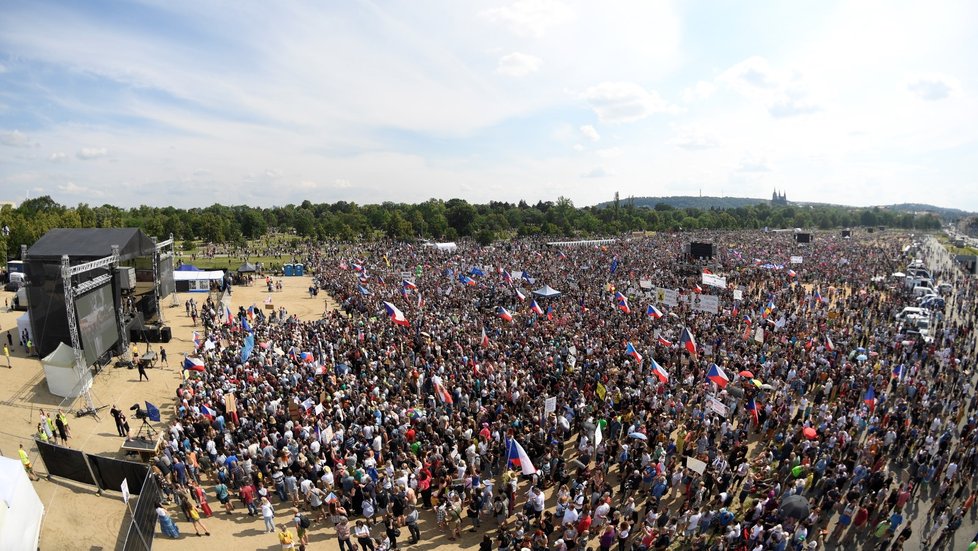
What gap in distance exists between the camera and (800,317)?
26844 millimetres

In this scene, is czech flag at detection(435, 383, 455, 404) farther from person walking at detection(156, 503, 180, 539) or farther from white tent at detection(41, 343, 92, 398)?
white tent at detection(41, 343, 92, 398)

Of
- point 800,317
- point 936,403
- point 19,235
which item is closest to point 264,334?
point 936,403

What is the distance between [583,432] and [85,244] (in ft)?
77.7

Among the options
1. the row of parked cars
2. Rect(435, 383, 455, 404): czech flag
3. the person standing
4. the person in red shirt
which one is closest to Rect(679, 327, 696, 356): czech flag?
Rect(435, 383, 455, 404): czech flag

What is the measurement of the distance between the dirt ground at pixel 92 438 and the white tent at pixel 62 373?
17.5 inches

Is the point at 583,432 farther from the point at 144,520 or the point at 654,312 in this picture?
the point at 654,312

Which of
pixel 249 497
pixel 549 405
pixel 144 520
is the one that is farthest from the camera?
pixel 549 405

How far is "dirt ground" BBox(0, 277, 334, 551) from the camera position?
1105 cm

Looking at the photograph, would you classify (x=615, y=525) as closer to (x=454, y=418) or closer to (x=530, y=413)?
(x=530, y=413)

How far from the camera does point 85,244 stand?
73.0ft

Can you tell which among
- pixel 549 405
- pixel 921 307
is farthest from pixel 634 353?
pixel 921 307

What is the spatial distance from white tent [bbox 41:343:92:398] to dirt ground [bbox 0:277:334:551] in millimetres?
446

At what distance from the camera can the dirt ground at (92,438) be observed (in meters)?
11.1

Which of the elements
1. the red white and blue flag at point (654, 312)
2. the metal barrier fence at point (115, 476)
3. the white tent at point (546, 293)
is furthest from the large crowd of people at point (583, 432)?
the white tent at point (546, 293)
